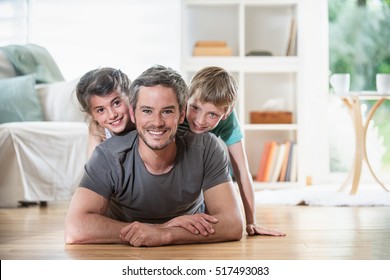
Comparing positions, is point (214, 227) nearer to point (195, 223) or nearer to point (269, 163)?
point (195, 223)

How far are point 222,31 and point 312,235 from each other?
1910mm

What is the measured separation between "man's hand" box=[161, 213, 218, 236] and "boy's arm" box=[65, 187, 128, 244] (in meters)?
0.11

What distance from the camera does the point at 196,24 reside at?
12.0 ft

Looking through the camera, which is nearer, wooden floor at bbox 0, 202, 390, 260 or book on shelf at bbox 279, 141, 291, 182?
wooden floor at bbox 0, 202, 390, 260

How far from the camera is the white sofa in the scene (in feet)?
8.75

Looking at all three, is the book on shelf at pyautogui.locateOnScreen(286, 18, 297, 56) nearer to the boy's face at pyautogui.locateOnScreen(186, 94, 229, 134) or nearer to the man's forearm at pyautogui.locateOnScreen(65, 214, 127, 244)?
the boy's face at pyautogui.locateOnScreen(186, 94, 229, 134)

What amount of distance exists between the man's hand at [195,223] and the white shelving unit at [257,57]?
1.59 metres

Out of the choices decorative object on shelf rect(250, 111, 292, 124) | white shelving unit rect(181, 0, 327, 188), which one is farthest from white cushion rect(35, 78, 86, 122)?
decorative object on shelf rect(250, 111, 292, 124)

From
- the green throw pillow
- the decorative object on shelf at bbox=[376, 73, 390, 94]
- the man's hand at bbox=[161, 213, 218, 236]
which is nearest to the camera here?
the man's hand at bbox=[161, 213, 218, 236]

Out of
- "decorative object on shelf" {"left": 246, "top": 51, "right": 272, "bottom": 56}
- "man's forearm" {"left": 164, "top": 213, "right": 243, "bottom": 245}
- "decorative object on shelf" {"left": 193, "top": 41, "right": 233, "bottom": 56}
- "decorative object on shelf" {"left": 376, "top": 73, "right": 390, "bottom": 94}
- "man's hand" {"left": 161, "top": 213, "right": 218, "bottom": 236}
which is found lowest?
"man's forearm" {"left": 164, "top": 213, "right": 243, "bottom": 245}

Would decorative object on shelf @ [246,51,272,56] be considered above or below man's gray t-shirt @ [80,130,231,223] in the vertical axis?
above

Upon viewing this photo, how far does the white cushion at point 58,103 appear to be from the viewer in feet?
7.96

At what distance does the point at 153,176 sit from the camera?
174 cm

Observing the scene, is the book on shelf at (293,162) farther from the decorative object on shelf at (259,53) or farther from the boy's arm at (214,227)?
the boy's arm at (214,227)
